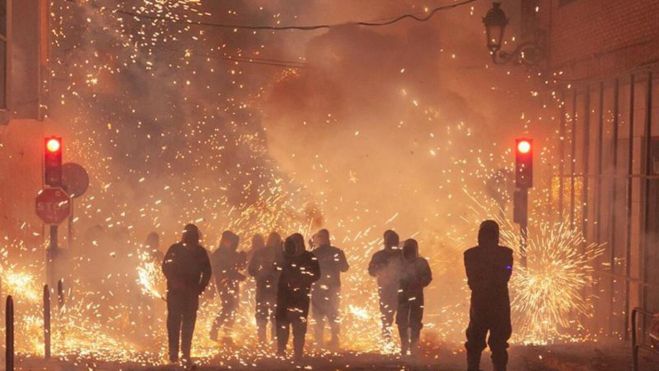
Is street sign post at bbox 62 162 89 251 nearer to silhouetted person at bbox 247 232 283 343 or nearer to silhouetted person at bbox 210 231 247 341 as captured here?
silhouetted person at bbox 210 231 247 341

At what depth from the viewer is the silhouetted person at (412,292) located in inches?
550

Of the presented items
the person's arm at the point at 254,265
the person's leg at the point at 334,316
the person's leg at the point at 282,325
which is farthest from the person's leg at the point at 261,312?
the person's leg at the point at 282,325

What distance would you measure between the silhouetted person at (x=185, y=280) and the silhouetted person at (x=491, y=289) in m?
3.47

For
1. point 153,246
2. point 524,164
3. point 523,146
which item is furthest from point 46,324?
point 523,146

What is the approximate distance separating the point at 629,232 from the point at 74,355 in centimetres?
739

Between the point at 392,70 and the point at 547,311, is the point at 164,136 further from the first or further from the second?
the point at 547,311

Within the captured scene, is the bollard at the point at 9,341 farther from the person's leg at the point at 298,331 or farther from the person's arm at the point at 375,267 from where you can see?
the person's arm at the point at 375,267

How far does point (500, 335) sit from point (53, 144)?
7930mm

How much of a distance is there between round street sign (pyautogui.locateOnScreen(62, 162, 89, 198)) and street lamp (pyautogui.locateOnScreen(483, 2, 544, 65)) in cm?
648

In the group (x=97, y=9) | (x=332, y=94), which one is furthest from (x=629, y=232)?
(x=97, y=9)

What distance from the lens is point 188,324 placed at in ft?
43.9

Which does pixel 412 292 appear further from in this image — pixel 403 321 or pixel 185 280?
pixel 185 280

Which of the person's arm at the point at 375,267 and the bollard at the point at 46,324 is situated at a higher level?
the person's arm at the point at 375,267

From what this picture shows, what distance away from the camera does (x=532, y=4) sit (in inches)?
738
